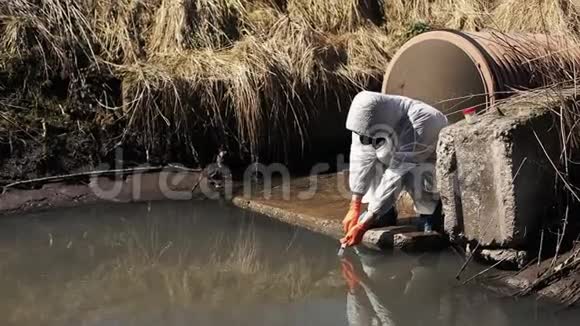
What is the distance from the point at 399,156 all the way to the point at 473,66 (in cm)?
102

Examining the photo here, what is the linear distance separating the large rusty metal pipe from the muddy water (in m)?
1.24

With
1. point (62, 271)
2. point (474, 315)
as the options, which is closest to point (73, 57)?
point (62, 271)

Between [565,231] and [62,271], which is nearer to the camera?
[565,231]

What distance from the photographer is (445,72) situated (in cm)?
547

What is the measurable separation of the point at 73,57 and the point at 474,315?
3867mm

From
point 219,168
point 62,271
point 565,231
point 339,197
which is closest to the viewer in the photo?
point 565,231

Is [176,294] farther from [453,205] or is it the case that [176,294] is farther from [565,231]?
[565,231]

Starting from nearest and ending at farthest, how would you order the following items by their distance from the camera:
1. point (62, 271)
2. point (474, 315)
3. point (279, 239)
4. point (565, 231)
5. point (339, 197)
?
point (474, 315), point (565, 231), point (62, 271), point (279, 239), point (339, 197)

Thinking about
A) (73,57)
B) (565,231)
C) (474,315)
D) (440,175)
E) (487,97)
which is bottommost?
(474,315)

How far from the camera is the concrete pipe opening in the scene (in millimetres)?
5336

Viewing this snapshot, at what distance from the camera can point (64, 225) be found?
5469mm
